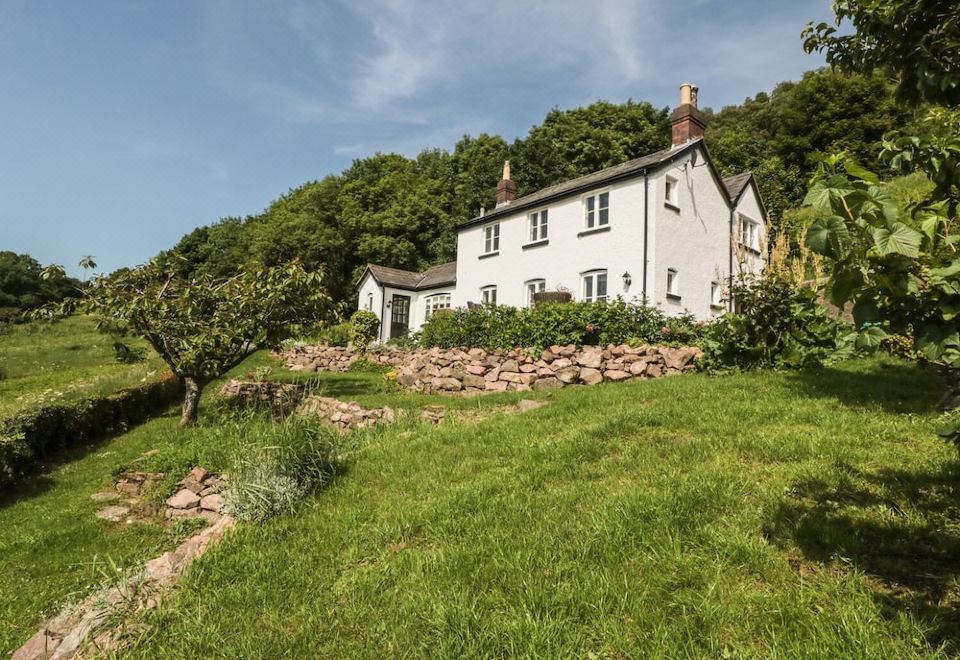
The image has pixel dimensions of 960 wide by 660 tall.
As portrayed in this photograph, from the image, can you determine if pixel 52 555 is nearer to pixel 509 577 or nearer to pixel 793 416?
pixel 509 577

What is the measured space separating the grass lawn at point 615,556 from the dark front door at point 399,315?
79.1 feet

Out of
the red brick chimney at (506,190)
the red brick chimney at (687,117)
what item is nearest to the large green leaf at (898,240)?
the red brick chimney at (687,117)

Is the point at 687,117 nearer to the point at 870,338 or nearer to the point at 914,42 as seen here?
the point at 914,42

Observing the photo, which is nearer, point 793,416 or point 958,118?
point 958,118

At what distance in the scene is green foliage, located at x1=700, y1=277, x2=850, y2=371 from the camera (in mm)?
10180

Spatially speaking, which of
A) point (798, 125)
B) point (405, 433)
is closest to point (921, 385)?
point (405, 433)

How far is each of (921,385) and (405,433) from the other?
8.02m

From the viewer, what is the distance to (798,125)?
3847 cm

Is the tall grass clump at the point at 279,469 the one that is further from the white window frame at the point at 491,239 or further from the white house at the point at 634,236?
the white window frame at the point at 491,239

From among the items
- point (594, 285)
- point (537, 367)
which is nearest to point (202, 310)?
point (537, 367)

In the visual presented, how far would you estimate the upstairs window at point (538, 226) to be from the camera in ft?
72.1

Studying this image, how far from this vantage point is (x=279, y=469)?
555 centimetres

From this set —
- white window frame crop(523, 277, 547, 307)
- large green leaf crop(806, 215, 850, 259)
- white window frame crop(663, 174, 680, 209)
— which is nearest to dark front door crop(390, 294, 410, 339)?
white window frame crop(523, 277, 547, 307)

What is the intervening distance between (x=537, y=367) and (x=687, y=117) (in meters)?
13.9
